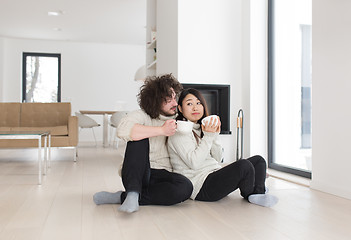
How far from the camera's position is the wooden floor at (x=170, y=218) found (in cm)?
164

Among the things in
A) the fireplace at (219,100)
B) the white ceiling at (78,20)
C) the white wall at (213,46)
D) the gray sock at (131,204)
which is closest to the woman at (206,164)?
the gray sock at (131,204)

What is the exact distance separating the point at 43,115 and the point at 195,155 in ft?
12.6

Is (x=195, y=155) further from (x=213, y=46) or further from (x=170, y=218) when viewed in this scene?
(x=213, y=46)

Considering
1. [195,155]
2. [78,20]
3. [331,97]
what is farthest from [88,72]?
[195,155]

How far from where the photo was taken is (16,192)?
8.67ft

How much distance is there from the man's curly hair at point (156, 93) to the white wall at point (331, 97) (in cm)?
126

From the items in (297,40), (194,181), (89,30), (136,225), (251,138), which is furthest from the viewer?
(89,30)

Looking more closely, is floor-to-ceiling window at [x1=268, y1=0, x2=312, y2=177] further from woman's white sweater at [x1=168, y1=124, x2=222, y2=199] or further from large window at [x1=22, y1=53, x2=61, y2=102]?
large window at [x1=22, y1=53, x2=61, y2=102]

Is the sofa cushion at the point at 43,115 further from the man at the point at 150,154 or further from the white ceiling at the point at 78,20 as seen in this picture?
the man at the point at 150,154

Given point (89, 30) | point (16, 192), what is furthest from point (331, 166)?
point (89, 30)

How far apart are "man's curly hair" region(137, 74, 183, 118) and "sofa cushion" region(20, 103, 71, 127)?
353cm

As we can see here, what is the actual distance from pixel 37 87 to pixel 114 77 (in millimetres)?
1888

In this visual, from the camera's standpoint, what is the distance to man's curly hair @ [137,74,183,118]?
2.07 m

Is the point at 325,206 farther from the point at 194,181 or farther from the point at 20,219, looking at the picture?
the point at 20,219
